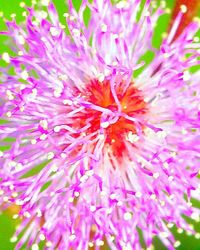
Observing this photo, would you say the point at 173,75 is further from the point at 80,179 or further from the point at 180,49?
the point at 80,179

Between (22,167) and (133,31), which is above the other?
(133,31)

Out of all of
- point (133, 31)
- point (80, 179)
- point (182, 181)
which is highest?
point (133, 31)

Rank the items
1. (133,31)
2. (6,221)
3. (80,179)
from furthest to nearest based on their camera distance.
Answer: (6,221) < (133,31) < (80,179)

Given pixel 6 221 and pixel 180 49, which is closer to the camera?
pixel 180 49

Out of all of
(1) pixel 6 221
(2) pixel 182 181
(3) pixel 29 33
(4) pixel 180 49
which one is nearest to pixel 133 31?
(4) pixel 180 49

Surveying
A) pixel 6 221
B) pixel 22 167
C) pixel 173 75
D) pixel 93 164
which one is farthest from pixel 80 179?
pixel 6 221

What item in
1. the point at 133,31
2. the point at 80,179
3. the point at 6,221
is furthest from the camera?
the point at 6,221

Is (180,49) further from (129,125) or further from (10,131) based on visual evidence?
(10,131)
